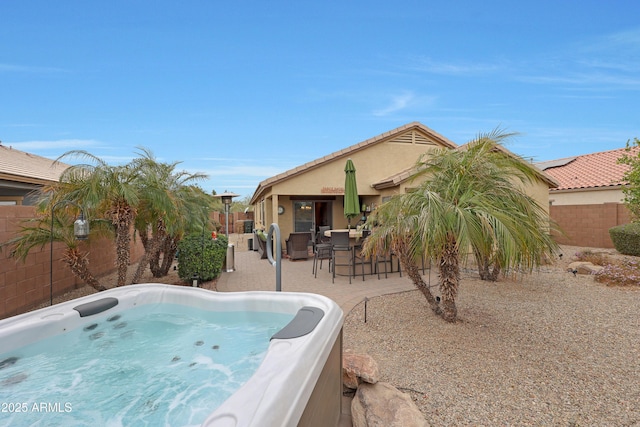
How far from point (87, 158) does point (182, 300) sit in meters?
3.52

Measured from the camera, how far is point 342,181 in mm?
13000

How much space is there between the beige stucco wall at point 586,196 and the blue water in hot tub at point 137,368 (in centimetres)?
1820

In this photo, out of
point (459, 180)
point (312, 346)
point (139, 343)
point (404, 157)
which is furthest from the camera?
point (404, 157)

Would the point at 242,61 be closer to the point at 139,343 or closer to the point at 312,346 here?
the point at 139,343

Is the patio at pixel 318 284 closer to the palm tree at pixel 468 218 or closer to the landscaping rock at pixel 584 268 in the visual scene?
the palm tree at pixel 468 218

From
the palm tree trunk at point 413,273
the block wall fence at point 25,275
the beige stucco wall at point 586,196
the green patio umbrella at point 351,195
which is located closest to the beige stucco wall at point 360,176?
the green patio umbrella at point 351,195

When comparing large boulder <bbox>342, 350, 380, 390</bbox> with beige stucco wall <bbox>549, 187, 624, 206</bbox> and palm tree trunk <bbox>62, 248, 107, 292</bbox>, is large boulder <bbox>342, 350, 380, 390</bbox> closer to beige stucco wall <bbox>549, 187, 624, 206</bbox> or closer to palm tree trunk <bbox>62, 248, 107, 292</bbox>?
palm tree trunk <bbox>62, 248, 107, 292</bbox>

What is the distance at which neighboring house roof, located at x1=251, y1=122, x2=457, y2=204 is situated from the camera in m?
12.2

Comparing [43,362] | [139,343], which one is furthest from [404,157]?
[43,362]

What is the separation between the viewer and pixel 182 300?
5238 millimetres

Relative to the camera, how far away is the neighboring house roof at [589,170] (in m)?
15.9

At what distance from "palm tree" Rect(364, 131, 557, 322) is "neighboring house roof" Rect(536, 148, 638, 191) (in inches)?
568

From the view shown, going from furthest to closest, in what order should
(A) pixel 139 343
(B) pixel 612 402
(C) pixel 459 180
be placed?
(C) pixel 459 180
(A) pixel 139 343
(B) pixel 612 402

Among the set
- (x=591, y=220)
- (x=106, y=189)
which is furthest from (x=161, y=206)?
(x=591, y=220)
